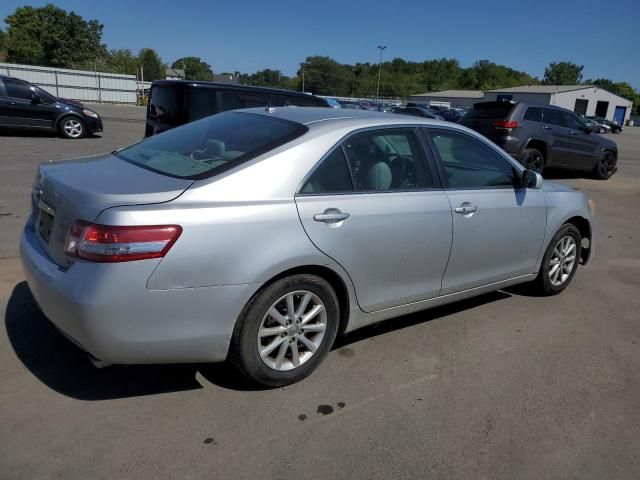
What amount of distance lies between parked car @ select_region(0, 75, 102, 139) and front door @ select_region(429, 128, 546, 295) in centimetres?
1298

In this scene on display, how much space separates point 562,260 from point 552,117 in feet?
26.7

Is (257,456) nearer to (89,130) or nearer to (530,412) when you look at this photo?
(530,412)

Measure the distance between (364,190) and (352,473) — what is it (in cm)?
161

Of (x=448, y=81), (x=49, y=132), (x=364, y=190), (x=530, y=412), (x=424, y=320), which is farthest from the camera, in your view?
(x=448, y=81)

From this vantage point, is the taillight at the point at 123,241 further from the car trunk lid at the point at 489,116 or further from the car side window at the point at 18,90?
the car side window at the point at 18,90

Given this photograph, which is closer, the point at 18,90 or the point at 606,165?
the point at 606,165

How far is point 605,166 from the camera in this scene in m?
13.1

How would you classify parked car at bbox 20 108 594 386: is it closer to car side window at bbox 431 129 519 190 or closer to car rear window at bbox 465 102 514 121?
car side window at bbox 431 129 519 190

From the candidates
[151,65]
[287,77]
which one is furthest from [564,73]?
[151,65]

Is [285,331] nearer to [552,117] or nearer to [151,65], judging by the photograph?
[552,117]

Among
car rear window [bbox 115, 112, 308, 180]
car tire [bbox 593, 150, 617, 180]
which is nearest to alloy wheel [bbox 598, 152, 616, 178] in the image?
car tire [bbox 593, 150, 617, 180]

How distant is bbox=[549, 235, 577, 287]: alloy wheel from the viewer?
15.2 feet

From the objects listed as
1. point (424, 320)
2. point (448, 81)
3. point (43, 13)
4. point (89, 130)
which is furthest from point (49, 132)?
point (448, 81)

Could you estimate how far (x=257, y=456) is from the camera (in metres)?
2.47
